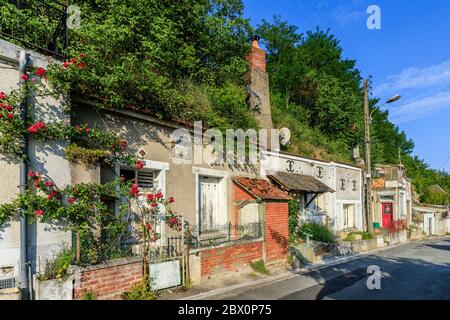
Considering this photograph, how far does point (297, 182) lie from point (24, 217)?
10.9m

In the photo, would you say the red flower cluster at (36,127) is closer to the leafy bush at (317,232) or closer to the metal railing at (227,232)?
the metal railing at (227,232)

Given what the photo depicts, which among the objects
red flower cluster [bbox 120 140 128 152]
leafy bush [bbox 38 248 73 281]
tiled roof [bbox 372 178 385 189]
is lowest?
leafy bush [bbox 38 248 73 281]

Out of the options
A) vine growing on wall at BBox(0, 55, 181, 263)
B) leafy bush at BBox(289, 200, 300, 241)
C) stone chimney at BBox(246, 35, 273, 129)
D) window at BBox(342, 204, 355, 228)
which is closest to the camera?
vine growing on wall at BBox(0, 55, 181, 263)

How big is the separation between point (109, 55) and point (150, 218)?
4.85 meters

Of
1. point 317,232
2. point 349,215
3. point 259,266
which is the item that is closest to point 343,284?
point 259,266

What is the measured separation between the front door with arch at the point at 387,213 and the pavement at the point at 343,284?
59.8ft

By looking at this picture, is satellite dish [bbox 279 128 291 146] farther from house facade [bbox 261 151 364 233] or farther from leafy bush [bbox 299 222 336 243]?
leafy bush [bbox 299 222 336 243]

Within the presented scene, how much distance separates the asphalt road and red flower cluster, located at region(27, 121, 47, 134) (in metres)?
4.83

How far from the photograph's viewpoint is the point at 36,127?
6.42 metres

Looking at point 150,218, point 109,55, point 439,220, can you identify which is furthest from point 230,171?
point 439,220

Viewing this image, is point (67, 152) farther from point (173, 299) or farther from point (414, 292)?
point (414, 292)

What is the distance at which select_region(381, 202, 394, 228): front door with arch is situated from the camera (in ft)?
99.4

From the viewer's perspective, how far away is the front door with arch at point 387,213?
3029 centimetres

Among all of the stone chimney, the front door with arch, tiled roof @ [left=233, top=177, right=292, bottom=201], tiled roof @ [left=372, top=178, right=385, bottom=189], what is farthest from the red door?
tiled roof @ [left=233, top=177, right=292, bottom=201]
